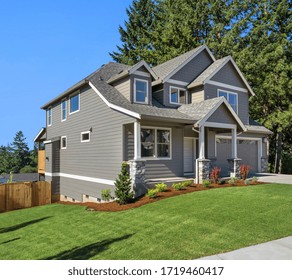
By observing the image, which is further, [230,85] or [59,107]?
[59,107]

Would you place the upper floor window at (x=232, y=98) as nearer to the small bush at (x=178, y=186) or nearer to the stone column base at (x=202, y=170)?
the stone column base at (x=202, y=170)

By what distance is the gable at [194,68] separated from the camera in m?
17.0

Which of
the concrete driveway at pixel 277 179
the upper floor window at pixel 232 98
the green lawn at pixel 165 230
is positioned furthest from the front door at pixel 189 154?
the green lawn at pixel 165 230

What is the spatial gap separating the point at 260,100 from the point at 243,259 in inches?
948

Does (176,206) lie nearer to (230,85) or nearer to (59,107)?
(230,85)

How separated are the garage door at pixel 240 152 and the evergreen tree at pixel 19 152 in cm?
6829

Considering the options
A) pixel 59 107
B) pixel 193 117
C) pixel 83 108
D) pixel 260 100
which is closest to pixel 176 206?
pixel 193 117

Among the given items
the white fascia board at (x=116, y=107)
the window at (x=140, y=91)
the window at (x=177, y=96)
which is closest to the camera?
the white fascia board at (x=116, y=107)

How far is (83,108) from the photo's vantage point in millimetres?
16812

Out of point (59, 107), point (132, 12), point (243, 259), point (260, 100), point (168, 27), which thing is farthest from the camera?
point (132, 12)

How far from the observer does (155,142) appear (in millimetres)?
13680

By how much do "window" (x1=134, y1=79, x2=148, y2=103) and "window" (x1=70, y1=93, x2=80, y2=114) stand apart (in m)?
5.03

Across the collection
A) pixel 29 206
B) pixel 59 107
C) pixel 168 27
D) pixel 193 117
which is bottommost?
pixel 29 206

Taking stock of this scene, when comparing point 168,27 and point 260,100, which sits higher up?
point 168,27
